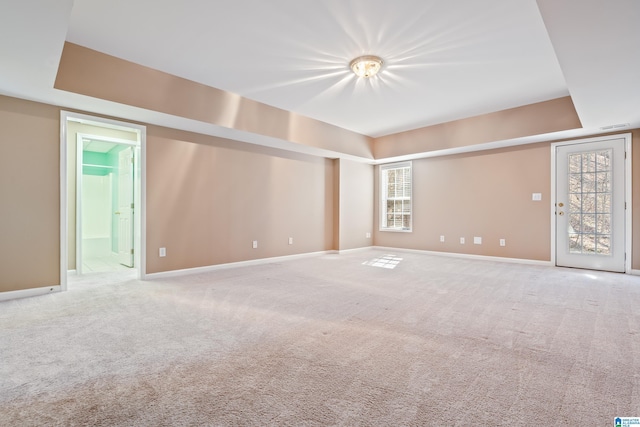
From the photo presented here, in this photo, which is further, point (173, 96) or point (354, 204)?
point (354, 204)

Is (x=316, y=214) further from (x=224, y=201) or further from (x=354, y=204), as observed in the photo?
(x=224, y=201)

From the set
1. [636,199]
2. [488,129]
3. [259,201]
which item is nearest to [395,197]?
[488,129]

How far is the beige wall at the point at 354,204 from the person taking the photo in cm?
688

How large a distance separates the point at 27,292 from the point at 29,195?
3.54 feet

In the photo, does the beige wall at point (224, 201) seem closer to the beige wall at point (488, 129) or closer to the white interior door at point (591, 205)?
the beige wall at point (488, 129)

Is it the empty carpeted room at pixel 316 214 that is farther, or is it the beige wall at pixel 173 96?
the beige wall at pixel 173 96

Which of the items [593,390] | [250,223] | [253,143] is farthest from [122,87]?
[593,390]

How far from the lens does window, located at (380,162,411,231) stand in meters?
7.10

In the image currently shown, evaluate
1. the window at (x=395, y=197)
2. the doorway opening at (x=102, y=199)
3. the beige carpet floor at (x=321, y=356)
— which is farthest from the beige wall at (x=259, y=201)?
the beige carpet floor at (x=321, y=356)

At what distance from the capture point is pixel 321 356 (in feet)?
6.31

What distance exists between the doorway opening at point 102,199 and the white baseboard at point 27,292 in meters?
0.10

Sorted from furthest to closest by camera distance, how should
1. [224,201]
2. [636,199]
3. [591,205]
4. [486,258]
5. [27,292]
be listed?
[486,258], [224,201], [591,205], [636,199], [27,292]

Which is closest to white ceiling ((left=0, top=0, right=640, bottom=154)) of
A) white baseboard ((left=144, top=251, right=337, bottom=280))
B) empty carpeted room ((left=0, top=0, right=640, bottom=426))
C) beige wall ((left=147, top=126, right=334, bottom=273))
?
empty carpeted room ((left=0, top=0, right=640, bottom=426))

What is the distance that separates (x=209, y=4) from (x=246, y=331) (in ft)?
8.74
